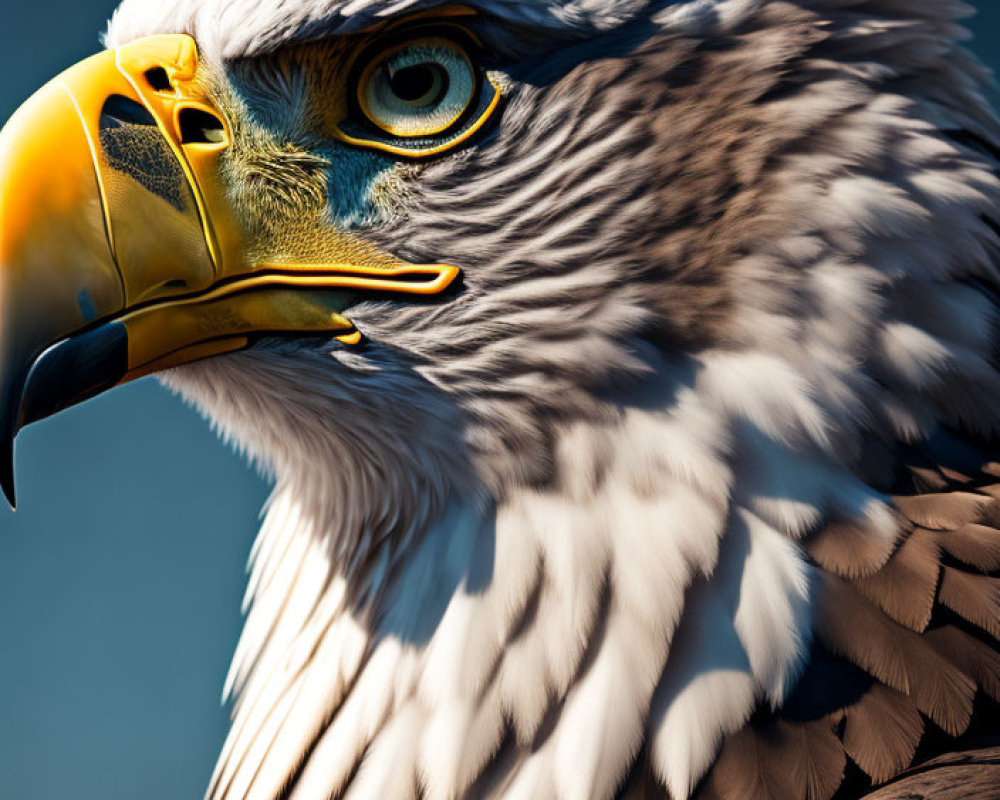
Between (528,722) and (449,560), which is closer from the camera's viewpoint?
(528,722)

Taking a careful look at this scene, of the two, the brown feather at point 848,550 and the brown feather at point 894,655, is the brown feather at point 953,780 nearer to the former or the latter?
the brown feather at point 894,655

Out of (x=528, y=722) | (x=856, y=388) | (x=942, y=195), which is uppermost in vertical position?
(x=942, y=195)

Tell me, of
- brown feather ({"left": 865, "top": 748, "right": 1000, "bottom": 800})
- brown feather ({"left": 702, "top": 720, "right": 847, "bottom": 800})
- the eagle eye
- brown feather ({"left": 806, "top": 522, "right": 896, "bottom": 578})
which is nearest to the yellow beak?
the eagle eye

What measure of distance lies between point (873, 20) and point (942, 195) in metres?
0.29

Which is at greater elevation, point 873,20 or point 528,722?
point 873,20

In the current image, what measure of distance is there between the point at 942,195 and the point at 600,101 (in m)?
0.51

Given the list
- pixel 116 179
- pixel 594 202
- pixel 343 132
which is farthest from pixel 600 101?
pixel 116 179

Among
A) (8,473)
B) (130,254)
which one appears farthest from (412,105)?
(8,473)

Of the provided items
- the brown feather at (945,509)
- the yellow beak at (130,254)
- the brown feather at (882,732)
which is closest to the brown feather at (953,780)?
the brown feather at (882,732)

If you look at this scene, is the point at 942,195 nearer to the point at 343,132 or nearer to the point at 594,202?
the point at 594,202

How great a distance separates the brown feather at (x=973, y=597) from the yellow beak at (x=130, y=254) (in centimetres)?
82

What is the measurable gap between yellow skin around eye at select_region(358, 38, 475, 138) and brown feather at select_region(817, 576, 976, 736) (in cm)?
86

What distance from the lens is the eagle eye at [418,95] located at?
179cm

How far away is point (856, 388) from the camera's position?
1.74 meters
